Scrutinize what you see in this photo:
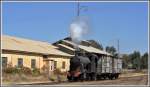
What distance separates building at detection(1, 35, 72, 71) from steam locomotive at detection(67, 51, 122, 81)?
807 cm

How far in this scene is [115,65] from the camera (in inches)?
1929

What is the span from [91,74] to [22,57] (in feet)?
35.7

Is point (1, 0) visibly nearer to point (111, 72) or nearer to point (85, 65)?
point (85, 65)

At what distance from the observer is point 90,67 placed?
128ft

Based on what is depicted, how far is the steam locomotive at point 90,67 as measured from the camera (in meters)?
36.8

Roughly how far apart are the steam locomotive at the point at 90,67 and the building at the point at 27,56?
8.07m

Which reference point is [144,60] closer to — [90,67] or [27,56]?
[27,56]

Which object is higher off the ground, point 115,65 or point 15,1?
point 15,1

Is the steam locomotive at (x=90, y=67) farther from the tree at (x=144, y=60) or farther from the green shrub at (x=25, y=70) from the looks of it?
the tree at (x=144, y=60)

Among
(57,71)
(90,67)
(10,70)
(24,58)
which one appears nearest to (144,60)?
(57,71)

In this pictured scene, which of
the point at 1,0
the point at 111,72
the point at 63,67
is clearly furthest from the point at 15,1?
the point at 63,67

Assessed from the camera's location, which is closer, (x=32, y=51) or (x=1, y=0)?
(x=1, y=0)

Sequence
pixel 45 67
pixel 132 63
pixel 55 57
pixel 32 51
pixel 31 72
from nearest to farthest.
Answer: pixel 31 72 → pixel 32 51 → pixel 45 67 → pixel 55 57 → pixel 132 63

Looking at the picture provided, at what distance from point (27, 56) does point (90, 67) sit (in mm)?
11196
